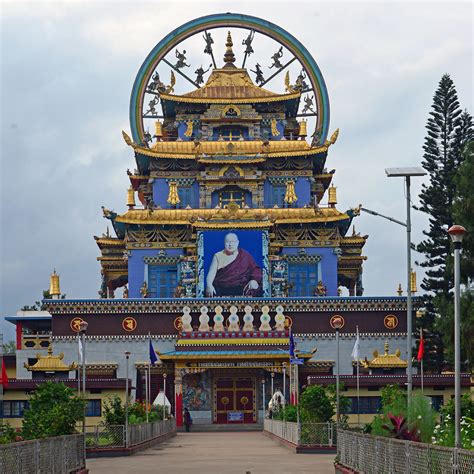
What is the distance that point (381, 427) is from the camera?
26375mm

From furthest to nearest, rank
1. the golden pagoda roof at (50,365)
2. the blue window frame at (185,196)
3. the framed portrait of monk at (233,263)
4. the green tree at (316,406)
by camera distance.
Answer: the blue window frame at (185,196) < the framed portrait of monk at (233,263) < the golden pagoda roof at (50,365) < the green tree at (316,406)

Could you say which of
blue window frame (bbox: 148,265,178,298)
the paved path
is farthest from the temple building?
the paved path

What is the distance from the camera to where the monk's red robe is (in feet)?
220

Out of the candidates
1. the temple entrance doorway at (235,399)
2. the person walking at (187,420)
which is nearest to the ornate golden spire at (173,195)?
the temple entrance doorway at (235,399)

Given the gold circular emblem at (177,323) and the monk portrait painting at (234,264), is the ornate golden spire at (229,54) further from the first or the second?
the gold circular emblem at (177,323)

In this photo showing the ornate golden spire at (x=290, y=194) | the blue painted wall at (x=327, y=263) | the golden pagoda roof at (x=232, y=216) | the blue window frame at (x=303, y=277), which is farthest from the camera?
the ornate golden spire at (x=290, y=194)

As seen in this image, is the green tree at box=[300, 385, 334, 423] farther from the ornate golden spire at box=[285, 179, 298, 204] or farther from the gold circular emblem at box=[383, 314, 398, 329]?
the ornate golden spire at box=[285, 179, 298, 204]

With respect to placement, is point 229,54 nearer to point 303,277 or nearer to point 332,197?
point 332,197

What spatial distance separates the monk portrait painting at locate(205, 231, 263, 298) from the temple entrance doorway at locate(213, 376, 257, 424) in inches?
247

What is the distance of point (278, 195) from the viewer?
73750mm

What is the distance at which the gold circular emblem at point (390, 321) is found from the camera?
6431 cm

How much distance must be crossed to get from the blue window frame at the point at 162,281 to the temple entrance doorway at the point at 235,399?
856 cm

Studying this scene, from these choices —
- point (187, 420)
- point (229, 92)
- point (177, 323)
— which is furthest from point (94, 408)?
point (229, 92)

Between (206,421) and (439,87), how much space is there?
22.4 meters
